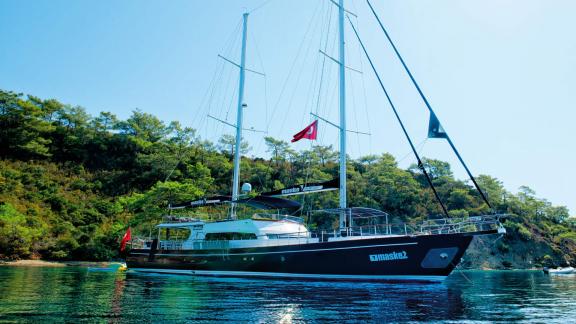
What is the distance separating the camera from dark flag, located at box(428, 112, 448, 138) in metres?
16.8

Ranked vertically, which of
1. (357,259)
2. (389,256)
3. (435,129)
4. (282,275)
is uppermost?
(435,129)

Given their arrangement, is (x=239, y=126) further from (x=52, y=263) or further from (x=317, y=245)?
(x=52, y=263)

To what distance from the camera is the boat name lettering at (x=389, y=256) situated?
17.3 m

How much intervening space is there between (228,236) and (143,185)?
1670 inches

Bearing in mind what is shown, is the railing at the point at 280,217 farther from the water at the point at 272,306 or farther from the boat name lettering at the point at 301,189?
the water at the point at 272,306

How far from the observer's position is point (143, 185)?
202 ft

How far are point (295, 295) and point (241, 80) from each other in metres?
19.1

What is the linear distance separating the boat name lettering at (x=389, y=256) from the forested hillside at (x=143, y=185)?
27.8 m

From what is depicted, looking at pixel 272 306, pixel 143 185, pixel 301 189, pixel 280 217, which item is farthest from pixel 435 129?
pixel 143 185

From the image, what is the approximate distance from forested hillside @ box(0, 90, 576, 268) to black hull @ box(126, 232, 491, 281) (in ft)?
69.6

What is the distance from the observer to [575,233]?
192 ft

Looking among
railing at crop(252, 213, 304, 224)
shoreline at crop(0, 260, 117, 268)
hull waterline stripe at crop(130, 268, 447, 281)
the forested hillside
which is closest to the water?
hull waterline stripe at crop(130, 268, 447, 281)

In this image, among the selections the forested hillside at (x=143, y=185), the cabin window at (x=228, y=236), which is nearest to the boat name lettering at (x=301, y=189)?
the cabin window at (x=228, y=236)

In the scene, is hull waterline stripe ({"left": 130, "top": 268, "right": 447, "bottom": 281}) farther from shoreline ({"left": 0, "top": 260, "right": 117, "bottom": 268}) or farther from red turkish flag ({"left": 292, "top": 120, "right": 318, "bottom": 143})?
shoreline ({"left": 0, "top": 260, "right": 117, "bottom": 268})
